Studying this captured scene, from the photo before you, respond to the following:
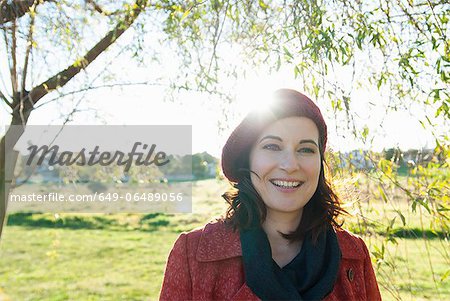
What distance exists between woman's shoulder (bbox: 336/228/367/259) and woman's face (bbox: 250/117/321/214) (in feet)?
0.91

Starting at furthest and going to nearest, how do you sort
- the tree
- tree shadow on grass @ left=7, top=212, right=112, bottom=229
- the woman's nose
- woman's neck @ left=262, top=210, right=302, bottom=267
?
tree shadow on grass @ left=7, top=212, right=112, bottom=229, the tree, woman's neck @ left=262, top=210, right=302, bottom=267, the woman's nose

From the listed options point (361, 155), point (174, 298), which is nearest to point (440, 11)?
point (361, 155)

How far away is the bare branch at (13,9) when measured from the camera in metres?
3.95

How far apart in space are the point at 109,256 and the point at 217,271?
12017mm

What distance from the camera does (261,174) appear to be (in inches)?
72.7

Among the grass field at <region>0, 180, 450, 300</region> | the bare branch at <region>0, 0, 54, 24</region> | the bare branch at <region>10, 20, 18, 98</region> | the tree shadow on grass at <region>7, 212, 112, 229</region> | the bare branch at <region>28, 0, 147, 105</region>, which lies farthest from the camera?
the tree shadow on grass at <region>7, 212, 112, 229</region>

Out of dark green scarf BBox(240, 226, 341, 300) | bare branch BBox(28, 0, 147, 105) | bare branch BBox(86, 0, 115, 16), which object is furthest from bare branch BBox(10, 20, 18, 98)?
dark green scarf BBox(240, 226, 341, 300)

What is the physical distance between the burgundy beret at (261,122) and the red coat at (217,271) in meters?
0.23

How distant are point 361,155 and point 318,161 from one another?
116 centimetres

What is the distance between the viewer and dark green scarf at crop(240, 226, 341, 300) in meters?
1.80

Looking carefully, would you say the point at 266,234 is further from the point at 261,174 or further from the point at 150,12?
the point at 150,12

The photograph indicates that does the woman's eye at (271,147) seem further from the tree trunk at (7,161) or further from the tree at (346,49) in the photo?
the tree trunk at (7,161)

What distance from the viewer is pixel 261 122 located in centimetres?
185

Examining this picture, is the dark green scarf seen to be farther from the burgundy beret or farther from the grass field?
the grass field
